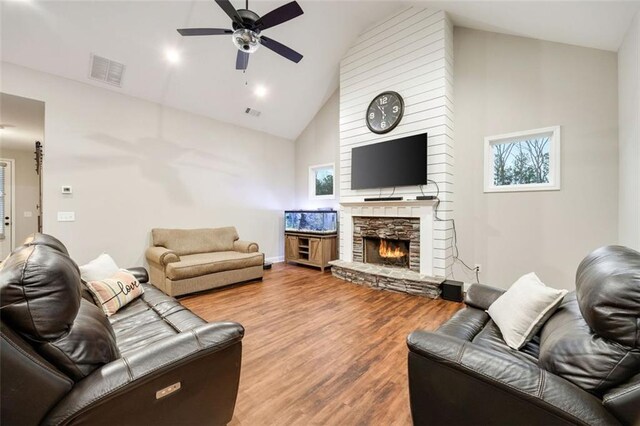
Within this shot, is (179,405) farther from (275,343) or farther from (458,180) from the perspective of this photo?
(458,180)

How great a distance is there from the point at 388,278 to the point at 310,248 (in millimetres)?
1846

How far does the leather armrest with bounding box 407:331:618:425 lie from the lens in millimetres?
A: 900

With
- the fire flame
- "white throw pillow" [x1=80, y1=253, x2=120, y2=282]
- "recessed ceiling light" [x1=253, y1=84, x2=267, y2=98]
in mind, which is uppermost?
"recessed ceiling light" [x1=253, y1=84, x2=267, y2=98]

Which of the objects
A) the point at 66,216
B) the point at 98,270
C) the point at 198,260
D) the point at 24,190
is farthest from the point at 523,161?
the point at 24,190

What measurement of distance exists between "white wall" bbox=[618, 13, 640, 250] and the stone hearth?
1.88m

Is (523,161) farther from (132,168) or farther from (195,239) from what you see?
(132,168)

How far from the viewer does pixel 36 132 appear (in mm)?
4914

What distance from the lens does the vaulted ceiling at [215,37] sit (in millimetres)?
2803

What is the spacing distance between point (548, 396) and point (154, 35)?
487cm

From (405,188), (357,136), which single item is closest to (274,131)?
(357,136)

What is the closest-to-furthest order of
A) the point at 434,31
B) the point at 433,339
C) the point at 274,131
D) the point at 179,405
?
the point at 179,405 → the point at 433,339 → the point at 434,31 → the point at 274,131

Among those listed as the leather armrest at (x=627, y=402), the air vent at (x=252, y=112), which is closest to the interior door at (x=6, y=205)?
the air vent at (x=252, y=112)

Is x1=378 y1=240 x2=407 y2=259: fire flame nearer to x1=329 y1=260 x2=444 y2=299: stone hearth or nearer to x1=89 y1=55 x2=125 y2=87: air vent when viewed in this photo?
x1=329 y1=260 x2=444 y2=299: stone hearth

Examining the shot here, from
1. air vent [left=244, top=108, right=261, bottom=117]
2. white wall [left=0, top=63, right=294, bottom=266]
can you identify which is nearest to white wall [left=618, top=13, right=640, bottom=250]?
air vent [left=244, top=108, right=261, bottom=117]
